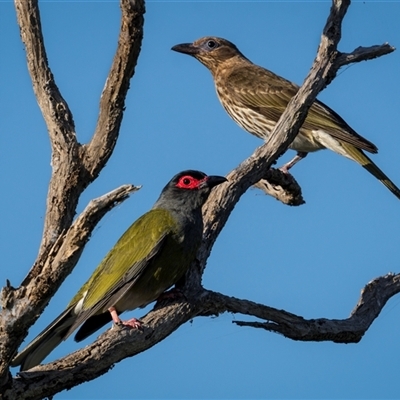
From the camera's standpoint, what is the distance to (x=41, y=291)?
14.3 ft

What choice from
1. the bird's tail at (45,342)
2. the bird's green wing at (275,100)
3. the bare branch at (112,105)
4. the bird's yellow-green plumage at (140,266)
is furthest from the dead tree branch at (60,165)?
the bird's green wing at (275,100)

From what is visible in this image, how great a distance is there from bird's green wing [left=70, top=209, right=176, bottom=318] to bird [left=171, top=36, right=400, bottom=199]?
2.43m

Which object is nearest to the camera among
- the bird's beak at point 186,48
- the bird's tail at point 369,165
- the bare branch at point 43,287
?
the bare branch at point 43,287

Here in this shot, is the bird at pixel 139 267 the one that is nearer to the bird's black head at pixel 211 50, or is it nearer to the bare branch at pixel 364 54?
the bare branch at pixel 364 54

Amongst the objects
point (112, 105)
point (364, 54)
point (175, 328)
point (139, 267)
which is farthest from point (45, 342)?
point (364, 54)

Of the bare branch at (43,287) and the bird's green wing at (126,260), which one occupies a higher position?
the bird's green wing at (126,260)

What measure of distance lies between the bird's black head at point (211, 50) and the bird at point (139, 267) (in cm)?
503

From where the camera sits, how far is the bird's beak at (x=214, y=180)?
21.0 ft

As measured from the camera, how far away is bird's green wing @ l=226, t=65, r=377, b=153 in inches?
360

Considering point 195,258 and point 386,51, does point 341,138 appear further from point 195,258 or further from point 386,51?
point 195,258

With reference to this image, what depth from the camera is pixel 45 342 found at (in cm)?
543

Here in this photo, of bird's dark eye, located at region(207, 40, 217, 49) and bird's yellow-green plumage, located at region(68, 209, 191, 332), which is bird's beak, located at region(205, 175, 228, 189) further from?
bird's dark eye, located at region(207, 40, 217, 49)

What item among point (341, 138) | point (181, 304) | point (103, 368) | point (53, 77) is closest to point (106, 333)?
point (103, 368)

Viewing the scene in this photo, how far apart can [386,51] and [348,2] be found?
0.70 m
